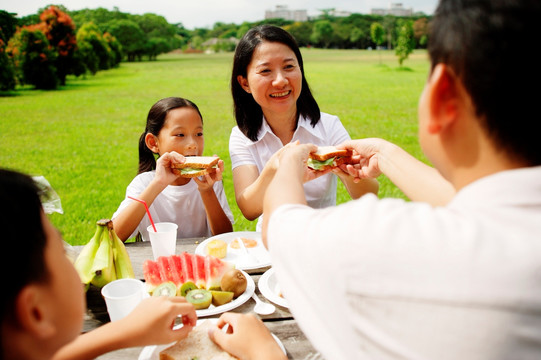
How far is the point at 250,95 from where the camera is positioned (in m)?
3.51

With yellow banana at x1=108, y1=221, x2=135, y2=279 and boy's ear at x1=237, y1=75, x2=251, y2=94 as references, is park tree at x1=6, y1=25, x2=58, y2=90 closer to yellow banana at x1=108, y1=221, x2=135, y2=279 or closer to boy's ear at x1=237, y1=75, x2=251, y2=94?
boy's ear at x1=237, y1=75, x2=251, y2=94

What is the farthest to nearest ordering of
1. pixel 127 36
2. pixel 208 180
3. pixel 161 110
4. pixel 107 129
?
pixel 127 36, pixel 107 129, pixel 161 110, pixel 208 180

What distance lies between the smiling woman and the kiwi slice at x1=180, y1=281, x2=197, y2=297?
107 centimetres

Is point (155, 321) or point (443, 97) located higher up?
point (443, 97)

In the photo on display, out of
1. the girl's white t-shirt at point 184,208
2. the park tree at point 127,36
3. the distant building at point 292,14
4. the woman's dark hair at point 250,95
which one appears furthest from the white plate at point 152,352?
the distant building at point 292,14

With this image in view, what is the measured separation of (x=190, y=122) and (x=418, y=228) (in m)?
2.51

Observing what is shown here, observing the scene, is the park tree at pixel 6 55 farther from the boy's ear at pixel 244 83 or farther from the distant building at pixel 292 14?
the distant building at pixel 292 14

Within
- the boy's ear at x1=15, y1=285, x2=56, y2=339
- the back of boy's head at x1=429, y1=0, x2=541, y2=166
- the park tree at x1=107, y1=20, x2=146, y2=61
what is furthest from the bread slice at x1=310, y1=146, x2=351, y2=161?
the park tree at x1=107, y1=20, x2=146, y2=61

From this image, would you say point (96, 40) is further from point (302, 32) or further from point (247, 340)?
point (302, 32)

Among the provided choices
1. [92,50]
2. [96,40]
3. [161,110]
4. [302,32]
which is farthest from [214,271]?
[302,32]

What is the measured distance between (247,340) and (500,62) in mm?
1143

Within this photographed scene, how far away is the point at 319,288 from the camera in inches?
38.5

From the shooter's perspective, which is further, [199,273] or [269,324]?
[199,273]

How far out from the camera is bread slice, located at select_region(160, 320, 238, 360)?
146 cm
